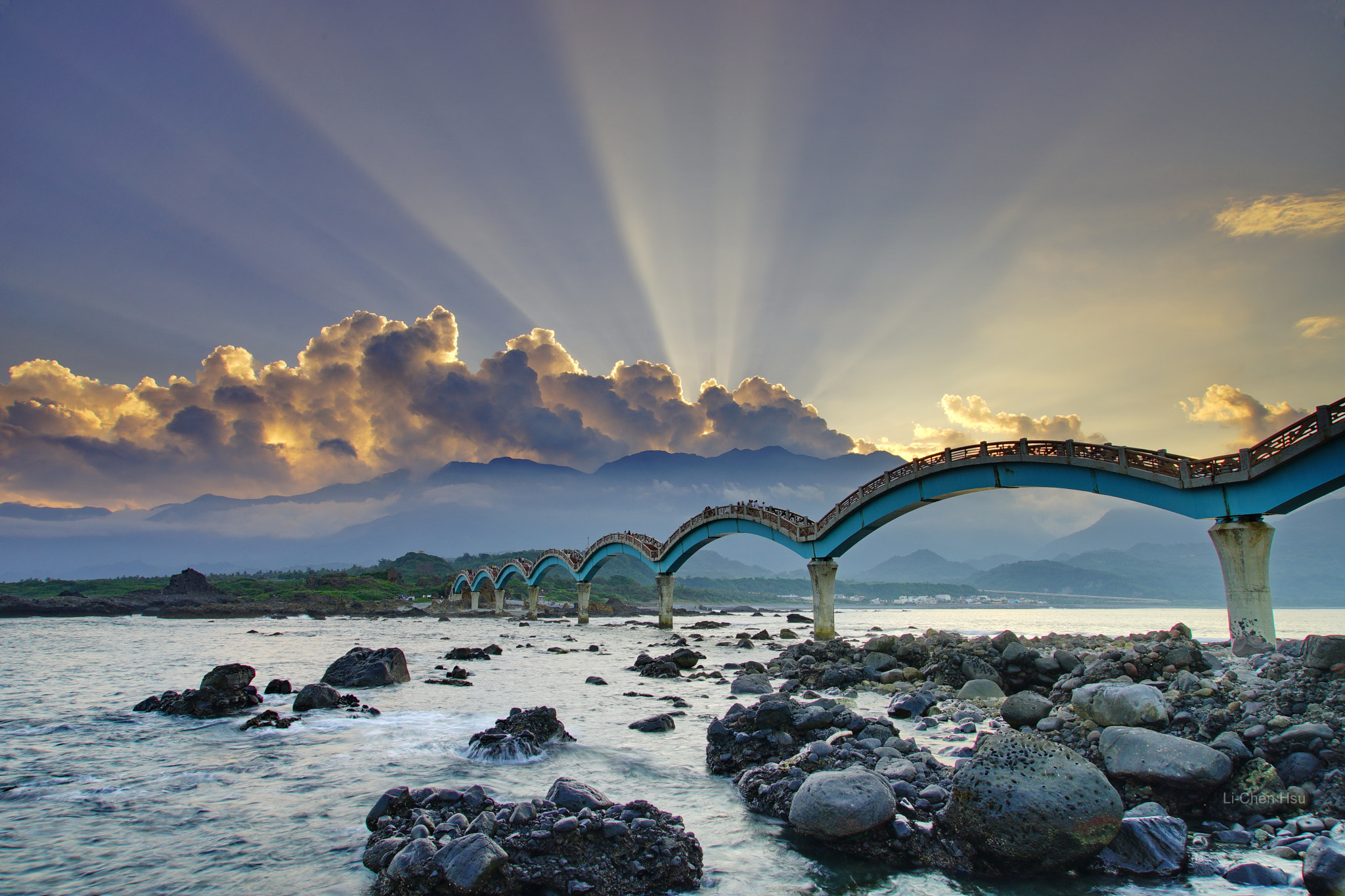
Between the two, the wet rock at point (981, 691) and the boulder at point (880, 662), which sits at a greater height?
the wet rock at point (981, 691)

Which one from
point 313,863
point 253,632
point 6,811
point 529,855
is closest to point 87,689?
point 6,811

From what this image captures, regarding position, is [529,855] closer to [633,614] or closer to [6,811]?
[6,811]

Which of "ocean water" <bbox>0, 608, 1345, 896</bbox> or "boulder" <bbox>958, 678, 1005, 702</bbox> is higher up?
"boulder" <bbox>958, 678, 1005, 702</bbox>

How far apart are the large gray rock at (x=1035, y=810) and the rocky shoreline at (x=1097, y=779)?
20 millimetres

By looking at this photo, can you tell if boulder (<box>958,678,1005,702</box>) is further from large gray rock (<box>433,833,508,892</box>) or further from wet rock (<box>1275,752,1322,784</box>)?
large gray rock (<box>433,833,508,892</box>)

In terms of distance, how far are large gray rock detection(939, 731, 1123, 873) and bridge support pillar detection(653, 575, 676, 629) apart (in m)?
64.2

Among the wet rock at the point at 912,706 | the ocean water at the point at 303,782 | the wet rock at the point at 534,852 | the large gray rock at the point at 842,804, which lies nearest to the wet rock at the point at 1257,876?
the ocean water at the point at 303,782

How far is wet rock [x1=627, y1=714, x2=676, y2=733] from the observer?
1692cm

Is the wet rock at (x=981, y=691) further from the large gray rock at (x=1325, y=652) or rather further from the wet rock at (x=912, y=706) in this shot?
the large gray rock at (x=1325, y=652)

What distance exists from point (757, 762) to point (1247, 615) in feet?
62.9

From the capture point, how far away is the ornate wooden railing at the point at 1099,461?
1981 centimetres

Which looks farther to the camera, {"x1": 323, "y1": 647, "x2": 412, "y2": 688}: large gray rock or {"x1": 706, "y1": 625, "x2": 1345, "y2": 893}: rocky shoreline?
{"x1": 323, "y1": 647, "x2": 412, "y2": 688}: large gray rock

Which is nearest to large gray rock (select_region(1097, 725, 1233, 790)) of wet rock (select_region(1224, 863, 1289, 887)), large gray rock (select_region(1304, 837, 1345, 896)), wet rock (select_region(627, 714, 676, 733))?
wet rock (select_region(1224, 863, 1289, 887))

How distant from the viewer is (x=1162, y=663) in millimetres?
15844
